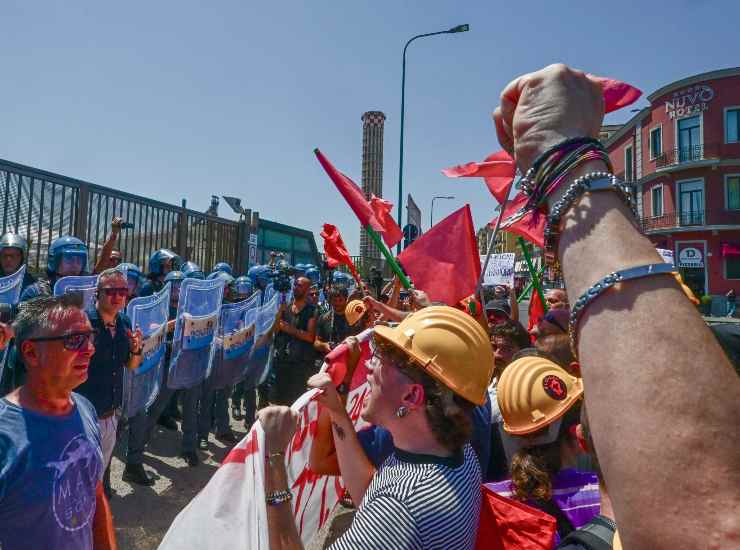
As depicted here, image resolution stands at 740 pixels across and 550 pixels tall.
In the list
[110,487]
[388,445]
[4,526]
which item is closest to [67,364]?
[4,526]

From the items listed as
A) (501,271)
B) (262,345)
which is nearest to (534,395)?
(262,345)

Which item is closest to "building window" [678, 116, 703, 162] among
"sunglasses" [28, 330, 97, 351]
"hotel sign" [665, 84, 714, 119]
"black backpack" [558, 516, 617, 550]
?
"hotel sign" [665, 84, 714, 119]

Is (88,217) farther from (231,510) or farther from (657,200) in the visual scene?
(657,200)

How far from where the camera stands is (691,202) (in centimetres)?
3203

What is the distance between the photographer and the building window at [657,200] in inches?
1335

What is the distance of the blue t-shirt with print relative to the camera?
183 centimetres

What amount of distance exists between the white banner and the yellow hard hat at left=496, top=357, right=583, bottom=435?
5365mm

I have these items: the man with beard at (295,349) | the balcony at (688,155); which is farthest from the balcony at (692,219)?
the man with beard at (295,349)

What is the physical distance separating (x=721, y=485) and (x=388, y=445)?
162 centimetres

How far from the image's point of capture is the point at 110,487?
461 centimetres

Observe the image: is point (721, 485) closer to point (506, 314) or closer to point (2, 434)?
point (2, 434)

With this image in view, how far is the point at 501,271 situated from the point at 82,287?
571 centimetres

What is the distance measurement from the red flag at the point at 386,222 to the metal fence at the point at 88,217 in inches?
196

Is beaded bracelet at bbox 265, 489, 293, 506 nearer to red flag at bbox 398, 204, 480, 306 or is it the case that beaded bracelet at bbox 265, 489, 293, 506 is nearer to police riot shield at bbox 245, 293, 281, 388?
red flag at bbox 398, 204, 480, 306
